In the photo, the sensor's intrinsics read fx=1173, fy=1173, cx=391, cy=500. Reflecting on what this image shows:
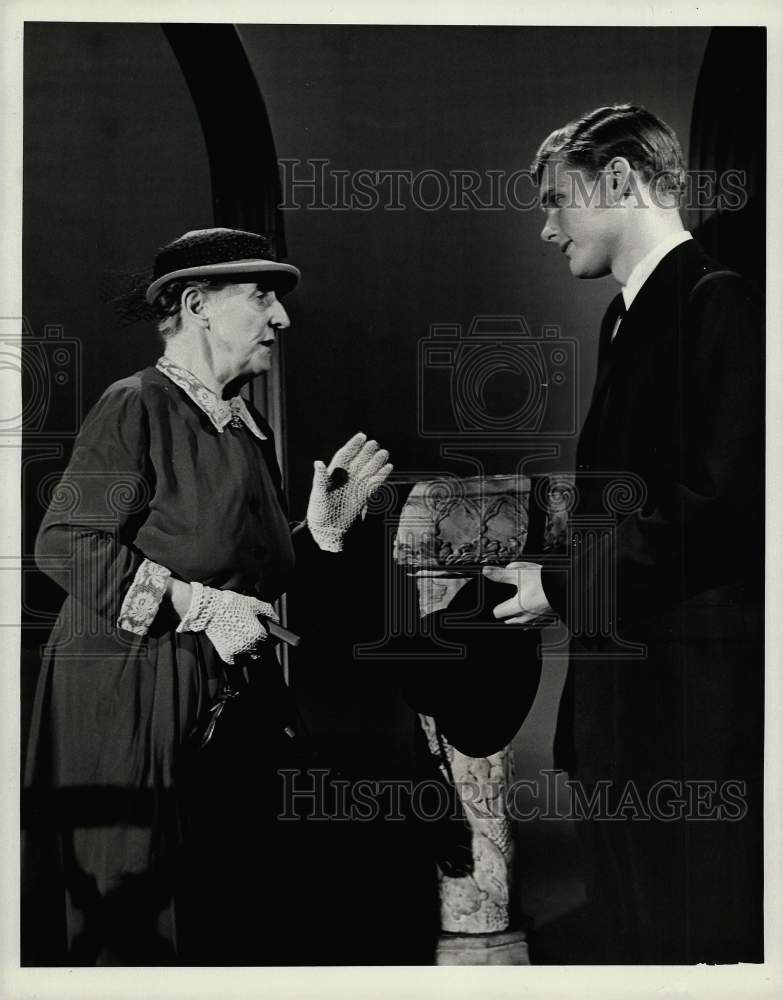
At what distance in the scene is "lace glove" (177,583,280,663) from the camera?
4.11 metres

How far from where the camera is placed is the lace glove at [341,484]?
423cm

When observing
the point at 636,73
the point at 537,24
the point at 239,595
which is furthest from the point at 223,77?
the point at 239,595

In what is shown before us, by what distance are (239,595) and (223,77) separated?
6.19 ft

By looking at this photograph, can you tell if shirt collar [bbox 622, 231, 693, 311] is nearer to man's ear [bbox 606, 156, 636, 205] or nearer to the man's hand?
man's ear [bbox 606, 156, 636, 205]

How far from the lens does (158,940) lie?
164 inches

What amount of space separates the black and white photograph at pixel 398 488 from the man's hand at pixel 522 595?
0.04ft
